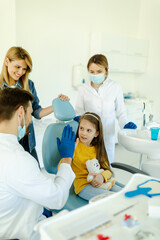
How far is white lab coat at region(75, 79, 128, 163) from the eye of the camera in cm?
210

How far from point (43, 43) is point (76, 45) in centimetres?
61

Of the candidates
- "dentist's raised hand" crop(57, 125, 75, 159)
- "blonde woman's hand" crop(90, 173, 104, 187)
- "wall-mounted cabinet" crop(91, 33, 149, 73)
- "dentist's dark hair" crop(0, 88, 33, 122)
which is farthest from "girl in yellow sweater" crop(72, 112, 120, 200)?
"wall-mounted cabinet" crop(91, 33, 149, 73)

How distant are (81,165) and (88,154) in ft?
0.32

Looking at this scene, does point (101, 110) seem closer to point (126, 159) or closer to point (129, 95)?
point (126, 159)

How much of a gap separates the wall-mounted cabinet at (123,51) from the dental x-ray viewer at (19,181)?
9.64 feet

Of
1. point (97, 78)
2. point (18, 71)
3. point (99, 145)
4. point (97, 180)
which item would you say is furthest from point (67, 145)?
point (97, 78)

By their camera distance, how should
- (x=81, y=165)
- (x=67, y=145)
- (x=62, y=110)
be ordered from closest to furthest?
(x=67, y=145), (x=62, y=110), (x=81, y=165)

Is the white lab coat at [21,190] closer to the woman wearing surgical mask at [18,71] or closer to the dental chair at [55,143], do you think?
the dental chair at [55,143]

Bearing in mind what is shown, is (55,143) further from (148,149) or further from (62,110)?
(148,149)

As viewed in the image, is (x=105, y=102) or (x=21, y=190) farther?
(x=105, y=102)

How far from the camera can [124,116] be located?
85.0 inches

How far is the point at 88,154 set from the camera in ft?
5.55

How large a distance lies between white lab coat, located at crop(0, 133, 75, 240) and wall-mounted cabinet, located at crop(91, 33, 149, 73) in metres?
3.09

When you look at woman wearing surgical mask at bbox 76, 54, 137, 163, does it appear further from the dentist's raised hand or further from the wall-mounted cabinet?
the wall-mounted cabinet
